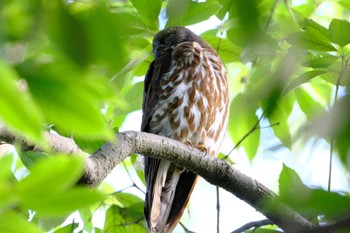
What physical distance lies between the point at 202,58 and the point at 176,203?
120cm

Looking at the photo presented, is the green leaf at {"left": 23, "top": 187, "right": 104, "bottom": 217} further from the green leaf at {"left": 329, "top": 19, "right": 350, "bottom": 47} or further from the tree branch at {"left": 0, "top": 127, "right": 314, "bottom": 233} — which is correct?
the tree branch at {"left": 0, "top": 127, "right": 314, "bottom": 233}

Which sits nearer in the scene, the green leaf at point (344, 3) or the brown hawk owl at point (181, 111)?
the green leaf at point (344, 3)

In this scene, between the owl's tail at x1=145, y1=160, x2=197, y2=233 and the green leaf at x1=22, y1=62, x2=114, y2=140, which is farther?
the owl's tail at x1=145, y1=160, x2=197, y2=233

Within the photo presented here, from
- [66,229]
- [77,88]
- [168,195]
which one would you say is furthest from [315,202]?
[168,195]

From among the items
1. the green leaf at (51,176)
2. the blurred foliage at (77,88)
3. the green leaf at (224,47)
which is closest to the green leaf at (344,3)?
the green leaf at (224,47)

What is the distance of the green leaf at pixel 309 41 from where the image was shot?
3.10ft

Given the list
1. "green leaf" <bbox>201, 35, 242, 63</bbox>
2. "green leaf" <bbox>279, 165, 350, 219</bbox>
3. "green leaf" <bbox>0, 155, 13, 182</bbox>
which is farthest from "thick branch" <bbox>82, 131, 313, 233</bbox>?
"green leaf" <bbox>279, 165, 350, 219</bbox>

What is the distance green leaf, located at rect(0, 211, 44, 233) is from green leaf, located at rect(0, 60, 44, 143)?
19cm

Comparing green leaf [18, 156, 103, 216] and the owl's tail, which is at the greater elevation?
green leaf [18, 156, 103, 216]

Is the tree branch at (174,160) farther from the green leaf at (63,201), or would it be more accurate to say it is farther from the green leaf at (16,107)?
the green leaf at (16,107)

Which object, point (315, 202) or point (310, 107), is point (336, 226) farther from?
point (310, 107)

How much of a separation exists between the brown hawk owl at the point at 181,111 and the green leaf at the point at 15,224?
350cm

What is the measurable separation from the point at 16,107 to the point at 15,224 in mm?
256

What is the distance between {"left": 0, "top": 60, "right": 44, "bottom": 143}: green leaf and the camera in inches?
21.2
